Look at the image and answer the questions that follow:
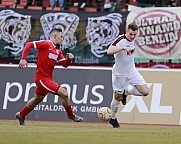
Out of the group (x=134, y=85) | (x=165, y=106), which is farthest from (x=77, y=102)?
(x=134, y=85)

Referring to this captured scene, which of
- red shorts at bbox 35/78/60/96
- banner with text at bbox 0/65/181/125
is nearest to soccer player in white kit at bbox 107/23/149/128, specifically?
red shorts at bbox 35/78/60/96

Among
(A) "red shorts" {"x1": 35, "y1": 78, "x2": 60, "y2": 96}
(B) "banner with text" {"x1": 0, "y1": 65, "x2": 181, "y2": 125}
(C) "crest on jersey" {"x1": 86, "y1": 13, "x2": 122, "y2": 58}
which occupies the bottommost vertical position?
(B) "banner with text" {"x1": 0, "y1": 65, "x2": 181, "y2": 125}

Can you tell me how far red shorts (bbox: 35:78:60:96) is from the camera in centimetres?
1554

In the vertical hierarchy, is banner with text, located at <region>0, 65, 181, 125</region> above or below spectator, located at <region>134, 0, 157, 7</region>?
below

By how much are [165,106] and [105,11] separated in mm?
5398

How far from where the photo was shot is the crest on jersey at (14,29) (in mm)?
22891

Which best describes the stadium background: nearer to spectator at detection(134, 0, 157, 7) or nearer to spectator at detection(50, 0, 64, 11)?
spectator at detection(50, 0, 64, 11)

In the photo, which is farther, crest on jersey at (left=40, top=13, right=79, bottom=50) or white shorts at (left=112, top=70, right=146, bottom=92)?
crest on jersey at (left=40, top=13, right=79, bottom=50)

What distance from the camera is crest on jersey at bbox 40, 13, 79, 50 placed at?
23.1 m

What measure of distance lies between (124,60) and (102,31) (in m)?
7.49

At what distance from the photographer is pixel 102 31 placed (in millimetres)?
23094

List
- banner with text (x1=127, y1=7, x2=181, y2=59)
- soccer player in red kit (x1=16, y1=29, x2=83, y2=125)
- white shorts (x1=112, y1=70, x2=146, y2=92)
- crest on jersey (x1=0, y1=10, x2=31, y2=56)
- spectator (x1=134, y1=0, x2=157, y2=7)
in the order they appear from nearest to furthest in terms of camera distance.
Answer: soccer player in red kit (x1=16, y1=29, x2=83, y2=125) → white shorts (x1=112, y1=70, x2=146, y2=92) → banner with text (x1=127, y1=7, x2=181, y2=59) → crest on jersey (x1=0, y1=10, x2=31, y2=56) → spectator (x1=134, y1=0, x2=157, y2=7)

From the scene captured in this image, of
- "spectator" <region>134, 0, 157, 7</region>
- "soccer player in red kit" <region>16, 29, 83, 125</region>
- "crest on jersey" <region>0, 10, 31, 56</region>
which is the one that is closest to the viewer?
"soccer player in red kit" <region>16, 29, 83, 125</region>

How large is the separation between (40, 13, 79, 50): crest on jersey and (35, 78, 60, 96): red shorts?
738 centimetres
